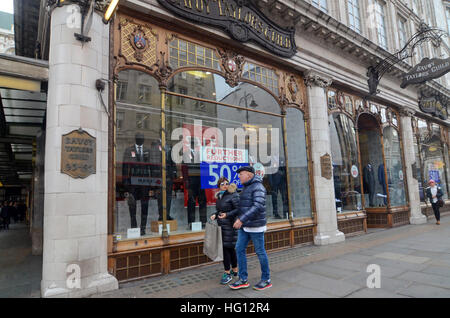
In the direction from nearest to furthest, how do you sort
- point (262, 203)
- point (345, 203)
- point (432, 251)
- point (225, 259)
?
point (262, 203), point (225, 259), point (432, 251), point (345, 203)

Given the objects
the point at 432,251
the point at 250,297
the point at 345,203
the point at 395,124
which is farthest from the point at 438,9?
the point at 250,297

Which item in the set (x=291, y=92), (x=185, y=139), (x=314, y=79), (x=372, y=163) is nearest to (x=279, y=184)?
(x=291, y=92)

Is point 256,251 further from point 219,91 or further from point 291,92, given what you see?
point 291,92

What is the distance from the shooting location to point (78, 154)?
467 centimetres

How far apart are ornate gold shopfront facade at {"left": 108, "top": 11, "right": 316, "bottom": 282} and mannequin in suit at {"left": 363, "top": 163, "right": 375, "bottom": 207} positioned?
4.49m

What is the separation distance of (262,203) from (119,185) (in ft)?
9.45

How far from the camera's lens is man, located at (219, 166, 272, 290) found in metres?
4.42

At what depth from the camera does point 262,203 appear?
4477mm

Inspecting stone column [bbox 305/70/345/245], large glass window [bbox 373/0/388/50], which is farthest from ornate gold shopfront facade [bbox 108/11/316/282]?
large glass window [bbox 373/0/388/50]

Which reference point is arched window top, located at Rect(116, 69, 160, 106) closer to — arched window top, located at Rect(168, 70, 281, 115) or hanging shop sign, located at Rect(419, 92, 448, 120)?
arched window top, located at Rect(168, 70, 281, 115)

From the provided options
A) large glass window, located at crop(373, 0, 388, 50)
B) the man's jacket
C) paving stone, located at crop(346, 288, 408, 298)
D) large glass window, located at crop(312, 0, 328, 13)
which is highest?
large glass window, located at crop(373, 0, 388, 50)

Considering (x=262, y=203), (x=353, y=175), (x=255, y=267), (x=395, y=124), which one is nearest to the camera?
(x=262, y=203)

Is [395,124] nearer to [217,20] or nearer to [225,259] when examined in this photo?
[217,20]

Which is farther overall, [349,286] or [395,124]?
[395,124]
